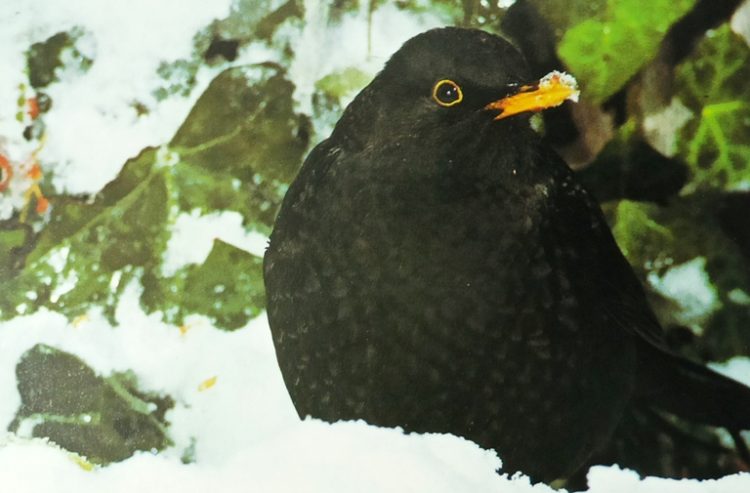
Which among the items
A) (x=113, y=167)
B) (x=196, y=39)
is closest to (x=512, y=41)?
(x=196, y=39)

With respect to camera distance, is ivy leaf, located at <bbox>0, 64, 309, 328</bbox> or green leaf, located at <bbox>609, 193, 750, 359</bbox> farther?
ivy leaf, located at <bbox>0, 64, 309, 328</bbox>

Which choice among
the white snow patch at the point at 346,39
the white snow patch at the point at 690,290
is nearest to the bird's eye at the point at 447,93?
the white snow patch at the point at 346,39

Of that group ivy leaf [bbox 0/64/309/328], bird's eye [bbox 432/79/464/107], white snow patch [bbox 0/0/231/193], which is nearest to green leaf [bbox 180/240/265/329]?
ivy leaf [bbox 0/64/309/328]

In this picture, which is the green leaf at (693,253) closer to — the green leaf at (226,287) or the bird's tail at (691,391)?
the bird's tail at (691,391)

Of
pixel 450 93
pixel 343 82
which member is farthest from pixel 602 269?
pixel 343 82

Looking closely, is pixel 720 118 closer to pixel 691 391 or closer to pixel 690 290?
pixel 690 290

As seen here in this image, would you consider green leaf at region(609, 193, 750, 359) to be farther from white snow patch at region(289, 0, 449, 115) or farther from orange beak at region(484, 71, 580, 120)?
white snow patch at region(289, 0, 449, 115)
